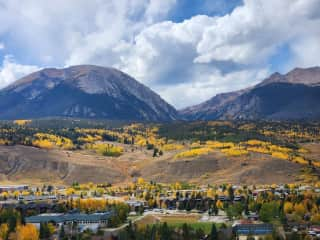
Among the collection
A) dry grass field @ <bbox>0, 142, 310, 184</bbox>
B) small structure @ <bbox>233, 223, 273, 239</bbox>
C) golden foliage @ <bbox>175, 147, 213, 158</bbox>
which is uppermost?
golden foliage @ <bbox>175, 147, 213, 158</bbox>

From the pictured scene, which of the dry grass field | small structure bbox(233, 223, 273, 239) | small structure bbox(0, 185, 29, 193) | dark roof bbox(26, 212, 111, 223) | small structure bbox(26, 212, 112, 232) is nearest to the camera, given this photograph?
small structure bbox(233, 223, 273, 239)

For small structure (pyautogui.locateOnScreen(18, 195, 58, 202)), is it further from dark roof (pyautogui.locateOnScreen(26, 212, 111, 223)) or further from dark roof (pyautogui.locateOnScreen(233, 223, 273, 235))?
dark roof (pyautogui.locateOnScreen(233, 223, 273, 235))

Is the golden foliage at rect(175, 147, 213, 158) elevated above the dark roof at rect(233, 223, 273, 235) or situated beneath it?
elevated above

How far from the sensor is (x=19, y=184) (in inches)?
6112

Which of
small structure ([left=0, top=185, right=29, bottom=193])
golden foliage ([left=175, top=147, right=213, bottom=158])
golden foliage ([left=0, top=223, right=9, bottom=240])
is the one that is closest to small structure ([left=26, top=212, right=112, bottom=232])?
golden foliage ([left=0, top=223, right=9, bottom=240])

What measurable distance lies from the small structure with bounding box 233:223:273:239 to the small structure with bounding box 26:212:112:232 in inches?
897

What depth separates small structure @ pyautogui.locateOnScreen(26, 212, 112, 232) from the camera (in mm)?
82875

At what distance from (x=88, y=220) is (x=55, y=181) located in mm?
80715

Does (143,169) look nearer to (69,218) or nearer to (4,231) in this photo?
(69,218)

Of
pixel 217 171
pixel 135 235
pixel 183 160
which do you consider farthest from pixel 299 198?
pixel 183 160

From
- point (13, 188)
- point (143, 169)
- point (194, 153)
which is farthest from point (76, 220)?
point (194, 153)

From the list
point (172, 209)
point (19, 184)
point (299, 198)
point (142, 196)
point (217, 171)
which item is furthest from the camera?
point (217, 171)

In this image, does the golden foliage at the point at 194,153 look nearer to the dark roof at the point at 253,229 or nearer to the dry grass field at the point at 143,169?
the dry grass field at the point at 143,169

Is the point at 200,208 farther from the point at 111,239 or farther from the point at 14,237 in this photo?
the point at 14,237
